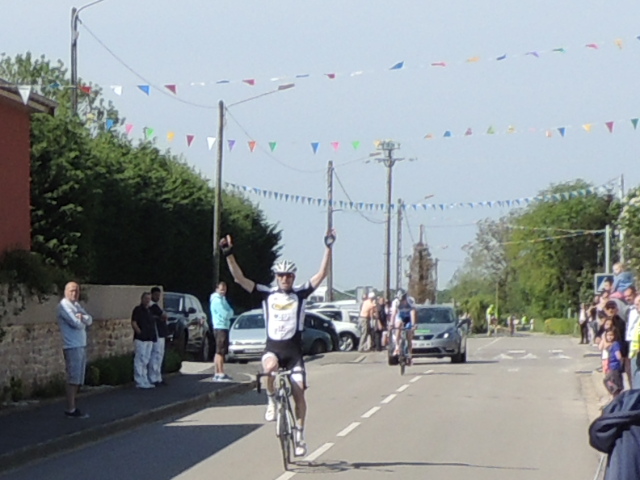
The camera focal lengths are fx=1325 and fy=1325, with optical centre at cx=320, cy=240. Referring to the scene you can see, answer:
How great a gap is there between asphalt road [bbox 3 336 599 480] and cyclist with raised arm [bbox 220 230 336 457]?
37.0 inches

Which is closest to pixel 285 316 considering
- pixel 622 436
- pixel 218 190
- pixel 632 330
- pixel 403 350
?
pixel 632 330

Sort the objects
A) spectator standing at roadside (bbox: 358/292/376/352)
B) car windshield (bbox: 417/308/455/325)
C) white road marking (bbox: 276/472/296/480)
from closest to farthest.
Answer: white road marking (bbox: 276/472/296/480) < car windshield (bbox: 417/308/455/325) < spectator standing at roadside (bbox: 358/292/376/352)

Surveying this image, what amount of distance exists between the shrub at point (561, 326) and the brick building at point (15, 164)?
6124 centimetres

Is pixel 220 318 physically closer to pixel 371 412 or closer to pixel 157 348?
pixel 157 348

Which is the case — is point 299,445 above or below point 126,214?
below

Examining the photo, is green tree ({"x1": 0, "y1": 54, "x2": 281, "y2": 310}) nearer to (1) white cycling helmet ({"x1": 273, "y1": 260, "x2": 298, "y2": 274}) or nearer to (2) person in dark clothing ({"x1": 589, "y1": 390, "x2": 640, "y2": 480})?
(1) white cycling helmet ({"x1": 273, "y1": 260, "x2": 298, "y2": 274})

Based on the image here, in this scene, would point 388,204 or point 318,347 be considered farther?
point 388,204

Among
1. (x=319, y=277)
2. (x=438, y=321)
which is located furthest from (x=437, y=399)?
(x=438, y=321)

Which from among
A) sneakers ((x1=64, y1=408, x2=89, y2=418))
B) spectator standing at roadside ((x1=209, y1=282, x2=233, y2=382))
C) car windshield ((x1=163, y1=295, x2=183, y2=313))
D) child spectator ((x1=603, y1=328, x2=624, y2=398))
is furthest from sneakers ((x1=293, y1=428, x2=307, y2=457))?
car windshield ((x1=163, y1=295, x2=183, y2=313))

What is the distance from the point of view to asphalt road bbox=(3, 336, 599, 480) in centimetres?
1249

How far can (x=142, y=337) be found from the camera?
22.1 metres

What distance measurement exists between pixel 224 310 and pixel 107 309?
2.14 m

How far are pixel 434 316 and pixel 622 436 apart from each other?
2887 centimetres

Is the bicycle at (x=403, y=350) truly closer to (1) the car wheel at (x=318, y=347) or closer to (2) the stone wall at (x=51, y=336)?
(2) the stone wall at (x=51, y=336)
